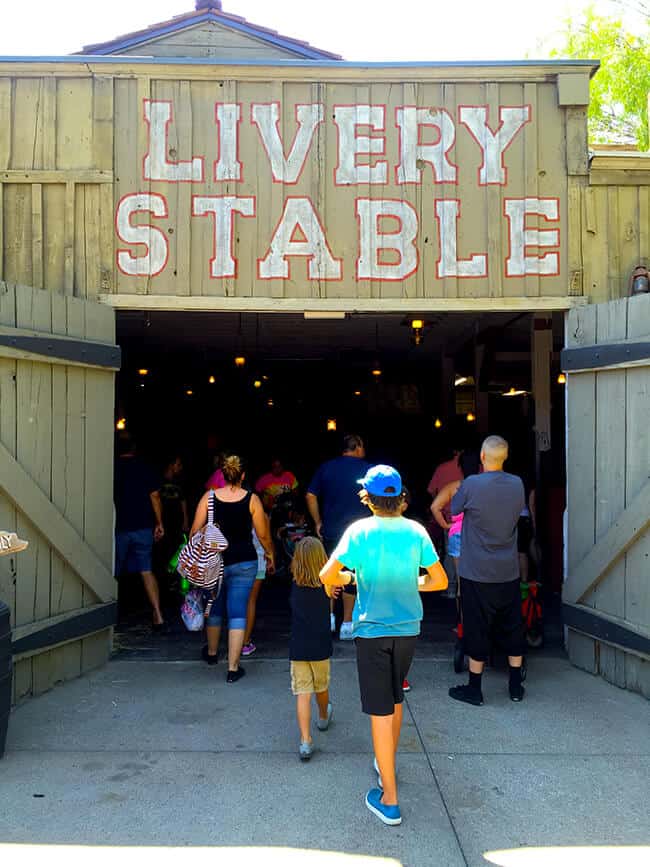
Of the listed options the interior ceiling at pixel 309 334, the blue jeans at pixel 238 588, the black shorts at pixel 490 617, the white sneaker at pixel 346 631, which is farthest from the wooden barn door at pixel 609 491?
the interior ceiling at pixel 309 334

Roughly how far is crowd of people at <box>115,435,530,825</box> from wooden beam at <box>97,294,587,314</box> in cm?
124

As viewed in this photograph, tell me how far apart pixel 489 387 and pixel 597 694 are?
885 cm

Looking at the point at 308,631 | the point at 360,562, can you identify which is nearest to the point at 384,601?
the point at 360,562

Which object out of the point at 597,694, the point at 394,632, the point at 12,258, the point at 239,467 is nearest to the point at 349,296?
the point at 239,467

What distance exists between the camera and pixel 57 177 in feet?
18.2

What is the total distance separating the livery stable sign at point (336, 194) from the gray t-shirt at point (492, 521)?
5.67 feet

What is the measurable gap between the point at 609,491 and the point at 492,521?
1.09 metres

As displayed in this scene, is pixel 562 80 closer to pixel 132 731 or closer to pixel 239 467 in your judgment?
pixel 239 467

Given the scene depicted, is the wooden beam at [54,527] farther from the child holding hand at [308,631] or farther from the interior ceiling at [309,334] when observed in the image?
the interior ceiling at [309,334]

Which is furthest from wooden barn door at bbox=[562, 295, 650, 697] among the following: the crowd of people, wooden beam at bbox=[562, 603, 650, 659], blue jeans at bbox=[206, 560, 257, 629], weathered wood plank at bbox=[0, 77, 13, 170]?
weathered wood plank at bbox=[0, 77, 13, 170]

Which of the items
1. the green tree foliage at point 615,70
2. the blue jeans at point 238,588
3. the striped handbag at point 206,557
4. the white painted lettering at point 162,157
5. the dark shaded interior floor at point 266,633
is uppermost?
the green tree foliage at point 615,70

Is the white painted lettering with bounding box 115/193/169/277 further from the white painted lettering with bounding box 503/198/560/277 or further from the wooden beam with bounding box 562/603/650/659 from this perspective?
the wooden beam with bounding box 562/603/650/659

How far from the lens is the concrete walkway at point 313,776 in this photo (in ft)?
10.2

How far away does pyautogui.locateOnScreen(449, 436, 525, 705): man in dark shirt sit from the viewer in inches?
186
